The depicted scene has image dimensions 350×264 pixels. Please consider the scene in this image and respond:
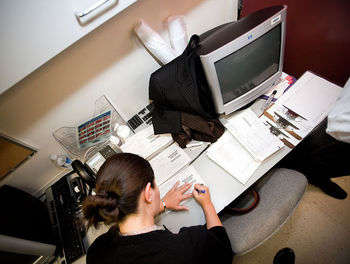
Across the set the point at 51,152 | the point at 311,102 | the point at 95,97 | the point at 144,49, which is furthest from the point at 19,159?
the point at 311,102

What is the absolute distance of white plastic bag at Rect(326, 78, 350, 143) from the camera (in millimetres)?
951

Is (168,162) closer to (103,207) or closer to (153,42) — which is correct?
(103,207)

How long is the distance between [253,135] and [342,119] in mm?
416

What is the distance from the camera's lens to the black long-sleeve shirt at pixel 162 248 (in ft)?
2.58

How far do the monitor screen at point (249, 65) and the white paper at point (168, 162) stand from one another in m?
0.41

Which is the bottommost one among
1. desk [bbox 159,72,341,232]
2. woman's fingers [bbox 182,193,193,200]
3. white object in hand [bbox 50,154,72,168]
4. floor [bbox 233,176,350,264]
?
floor [bbox 233,176,350,264]

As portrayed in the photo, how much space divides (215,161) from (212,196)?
0.20 metres

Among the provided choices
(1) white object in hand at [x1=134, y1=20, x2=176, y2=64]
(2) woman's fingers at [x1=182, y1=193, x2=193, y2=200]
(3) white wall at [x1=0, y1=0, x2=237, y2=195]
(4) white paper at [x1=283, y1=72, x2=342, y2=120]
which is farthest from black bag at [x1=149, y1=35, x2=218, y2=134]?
(4) white paper at [x1=283, y1=72, x2=342, y2=120]

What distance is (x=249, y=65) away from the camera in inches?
45.1

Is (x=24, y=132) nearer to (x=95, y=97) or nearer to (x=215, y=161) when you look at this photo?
(x=95, y=97)

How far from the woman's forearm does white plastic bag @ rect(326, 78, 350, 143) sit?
2.31 ft

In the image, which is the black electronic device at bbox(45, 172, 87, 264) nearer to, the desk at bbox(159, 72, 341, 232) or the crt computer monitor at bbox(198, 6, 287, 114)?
the desk at bbox(159, 72, 341, 232)

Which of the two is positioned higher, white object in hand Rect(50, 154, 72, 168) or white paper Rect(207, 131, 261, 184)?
white object in hand Rect(50, 154, 72, 168)

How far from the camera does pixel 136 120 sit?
57.6 inches
